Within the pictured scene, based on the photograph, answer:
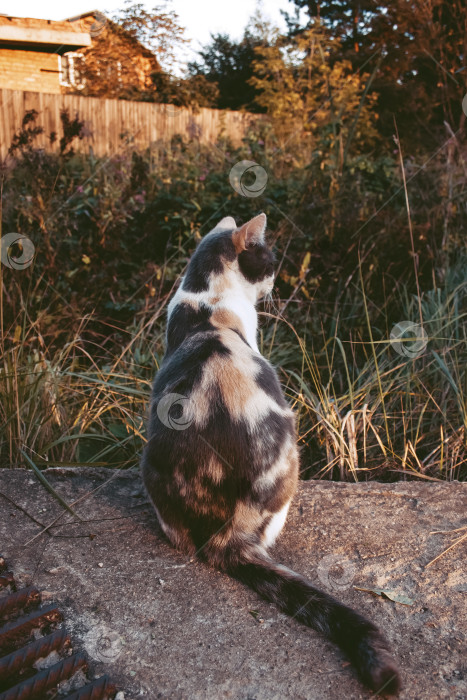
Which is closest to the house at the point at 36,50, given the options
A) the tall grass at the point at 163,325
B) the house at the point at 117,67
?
the house at the point at 117,67

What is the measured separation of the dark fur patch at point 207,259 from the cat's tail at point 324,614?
1.08m

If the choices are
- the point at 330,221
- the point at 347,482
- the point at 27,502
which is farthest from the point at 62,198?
the point at 347,482

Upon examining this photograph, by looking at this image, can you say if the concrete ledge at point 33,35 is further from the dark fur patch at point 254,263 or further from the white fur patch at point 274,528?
the white fur patch at point 274,528

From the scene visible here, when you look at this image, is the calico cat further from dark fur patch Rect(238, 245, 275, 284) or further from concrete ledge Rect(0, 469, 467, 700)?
dark fur patch Rect(238, 245, 275, 284)

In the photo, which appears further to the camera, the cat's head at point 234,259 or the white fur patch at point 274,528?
the cat's head at point 234,259

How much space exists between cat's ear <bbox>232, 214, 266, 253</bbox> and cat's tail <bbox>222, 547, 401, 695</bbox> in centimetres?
130

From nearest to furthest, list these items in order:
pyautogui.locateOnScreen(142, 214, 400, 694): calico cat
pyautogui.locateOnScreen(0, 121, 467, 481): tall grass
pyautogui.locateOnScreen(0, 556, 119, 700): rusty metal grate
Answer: pyautogui.locateOnScreen(0, 556, 119, 700): rusty metal grate, pyautogui.locateOnScreen(142, 214, 400, 694): calico cat, pyautogui.locateOnScreen(0, 121, 467, 481): tall grass

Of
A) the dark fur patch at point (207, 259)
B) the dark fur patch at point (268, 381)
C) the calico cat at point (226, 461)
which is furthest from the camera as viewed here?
the dark fur patch at point (207, 259)

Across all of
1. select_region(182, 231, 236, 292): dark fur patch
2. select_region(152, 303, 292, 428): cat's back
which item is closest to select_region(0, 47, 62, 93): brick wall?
select_region(182, 231, 236, 292): dark fur patch

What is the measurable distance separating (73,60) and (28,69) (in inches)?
65.9

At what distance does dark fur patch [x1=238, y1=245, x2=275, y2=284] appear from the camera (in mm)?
2455

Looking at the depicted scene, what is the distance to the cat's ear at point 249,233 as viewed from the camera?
2371mm

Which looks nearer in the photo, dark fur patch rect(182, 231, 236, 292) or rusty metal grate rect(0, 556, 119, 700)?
rusty metal grate rect(0, 556, 119, 700)

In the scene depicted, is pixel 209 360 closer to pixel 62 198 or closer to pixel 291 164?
pixel 62 198
